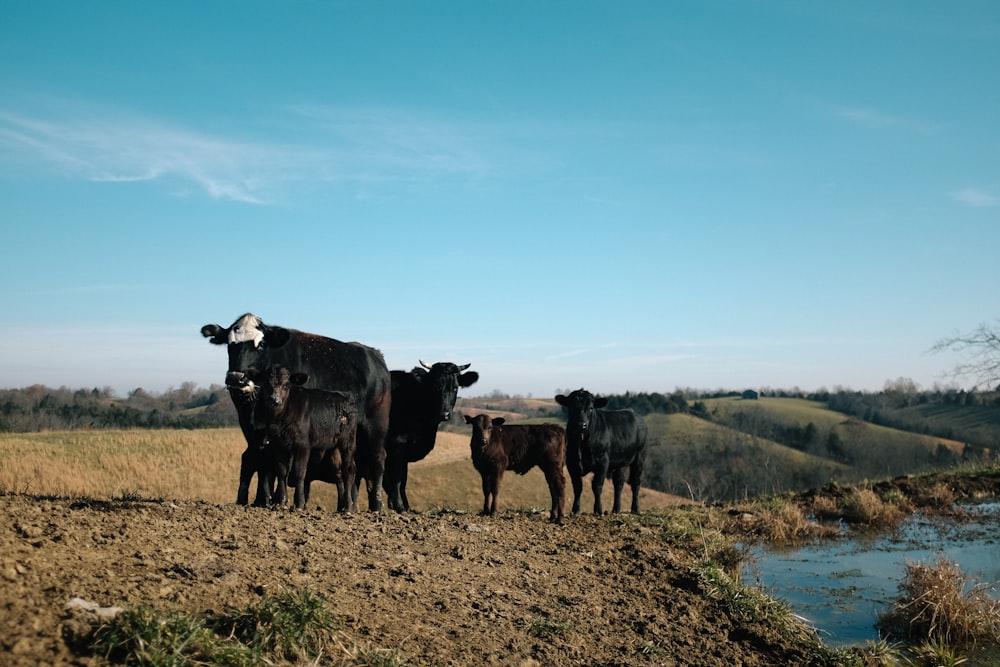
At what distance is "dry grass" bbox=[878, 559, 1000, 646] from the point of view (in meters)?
8.84

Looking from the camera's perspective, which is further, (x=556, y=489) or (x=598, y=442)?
(x=598, y=442)

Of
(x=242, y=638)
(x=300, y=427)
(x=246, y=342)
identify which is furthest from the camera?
(x=246, y=342)

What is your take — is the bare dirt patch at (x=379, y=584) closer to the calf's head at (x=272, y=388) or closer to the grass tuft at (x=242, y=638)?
the grass tuft at (x=242, y=638)

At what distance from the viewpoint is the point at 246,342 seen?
1066cm

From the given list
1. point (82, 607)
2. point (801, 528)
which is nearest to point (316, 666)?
point (82, 607)

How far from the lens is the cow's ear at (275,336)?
11.1 m

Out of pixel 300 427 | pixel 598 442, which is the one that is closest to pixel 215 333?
pixel 300 427

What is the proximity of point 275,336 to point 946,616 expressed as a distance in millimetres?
9487

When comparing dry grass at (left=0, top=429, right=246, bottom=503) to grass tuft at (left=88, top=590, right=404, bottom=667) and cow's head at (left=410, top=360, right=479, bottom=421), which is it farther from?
grass tuft at (left=88, top=590, right=404, bottom=667)

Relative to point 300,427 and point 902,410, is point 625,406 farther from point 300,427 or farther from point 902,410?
point 300,427

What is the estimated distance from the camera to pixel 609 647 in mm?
6363

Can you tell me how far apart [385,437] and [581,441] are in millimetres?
4275

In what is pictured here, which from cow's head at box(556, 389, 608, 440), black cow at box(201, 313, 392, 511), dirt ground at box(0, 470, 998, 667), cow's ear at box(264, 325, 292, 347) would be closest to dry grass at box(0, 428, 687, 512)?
cow's head at box(556, 389, 608, 440)

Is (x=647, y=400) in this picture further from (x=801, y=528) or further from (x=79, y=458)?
(x=801, y=528)
